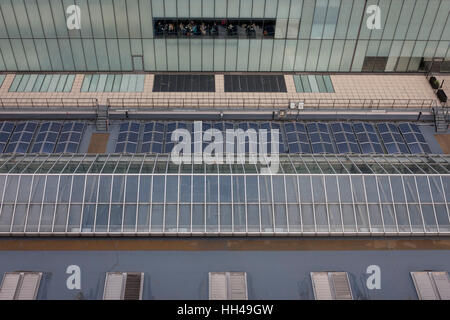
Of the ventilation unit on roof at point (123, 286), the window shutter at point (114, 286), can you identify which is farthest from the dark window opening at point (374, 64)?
the window shutter at point (114, 286)

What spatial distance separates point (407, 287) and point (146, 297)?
21666 mm

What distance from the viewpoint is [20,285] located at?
27.8m

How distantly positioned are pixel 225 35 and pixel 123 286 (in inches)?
1499

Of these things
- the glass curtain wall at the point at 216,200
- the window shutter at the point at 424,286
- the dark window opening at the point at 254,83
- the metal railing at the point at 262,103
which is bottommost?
the window shutter at the point at 424,286

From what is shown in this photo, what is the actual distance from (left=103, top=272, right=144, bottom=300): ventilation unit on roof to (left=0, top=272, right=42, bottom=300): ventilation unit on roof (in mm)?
5631

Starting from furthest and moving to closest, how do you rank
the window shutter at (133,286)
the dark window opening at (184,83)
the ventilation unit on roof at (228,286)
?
the dark window opening at (184,83)
the ventilation unit on roof at (228,286)
the window shutter at (133,286)

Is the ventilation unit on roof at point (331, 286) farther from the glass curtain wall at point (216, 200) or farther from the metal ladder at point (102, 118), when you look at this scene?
the metal ladder at point (102, 118)

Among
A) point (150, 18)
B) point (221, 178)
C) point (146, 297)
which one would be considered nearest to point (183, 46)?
point (150, 18)

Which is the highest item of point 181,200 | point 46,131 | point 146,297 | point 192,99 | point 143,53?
point 143,53

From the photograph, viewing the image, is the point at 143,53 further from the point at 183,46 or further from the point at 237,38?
the point at 237,38

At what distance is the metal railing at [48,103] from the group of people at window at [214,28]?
46.6 ft

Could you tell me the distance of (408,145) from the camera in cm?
4522

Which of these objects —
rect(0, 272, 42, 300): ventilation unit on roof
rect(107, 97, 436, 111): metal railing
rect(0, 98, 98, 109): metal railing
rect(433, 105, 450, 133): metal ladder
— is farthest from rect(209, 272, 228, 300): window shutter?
rect(433, 105, 450, 133): metal ladder

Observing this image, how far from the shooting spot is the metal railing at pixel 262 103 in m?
49.8
